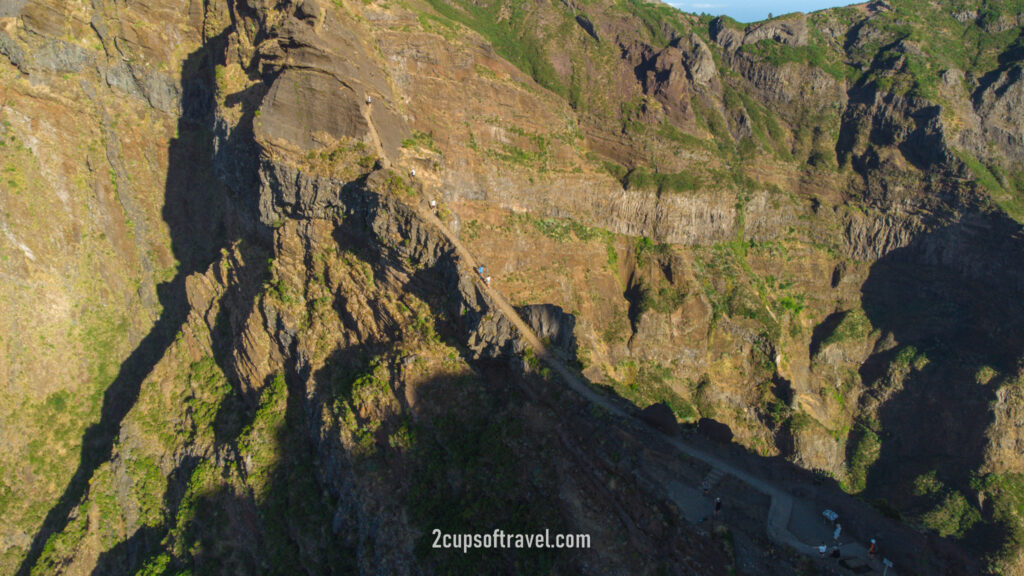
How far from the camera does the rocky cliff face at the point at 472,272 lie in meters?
30.1

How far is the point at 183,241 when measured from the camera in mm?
49094

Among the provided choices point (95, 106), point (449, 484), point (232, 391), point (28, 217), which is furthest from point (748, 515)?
point (95, 106)

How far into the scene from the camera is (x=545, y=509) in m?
24.7

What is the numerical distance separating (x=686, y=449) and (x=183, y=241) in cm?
4634

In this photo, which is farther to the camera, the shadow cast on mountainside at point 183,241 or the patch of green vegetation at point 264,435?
the shadow cast on mountainside at point 183,241

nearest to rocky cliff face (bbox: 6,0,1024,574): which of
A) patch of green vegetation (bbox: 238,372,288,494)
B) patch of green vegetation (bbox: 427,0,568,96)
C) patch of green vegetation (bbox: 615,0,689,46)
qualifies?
patch of green vegetation (bbox: 238,372,288,494)

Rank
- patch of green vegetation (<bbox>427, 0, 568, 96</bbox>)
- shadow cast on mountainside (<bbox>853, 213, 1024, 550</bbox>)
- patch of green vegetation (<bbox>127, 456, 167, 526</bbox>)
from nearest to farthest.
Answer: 1. patch of green vegetation (<bbox>127, 456, 167, 526</bbox>)
2. shadow cast on mountainside (<bbox>853, 213, 1024, 550</bbox>)
3. patch of green vegetation (<bbox>427, 0, 568, 96</bbox>)

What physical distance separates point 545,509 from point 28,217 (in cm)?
4650

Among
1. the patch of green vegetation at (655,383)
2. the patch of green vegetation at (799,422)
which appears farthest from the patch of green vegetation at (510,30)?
the patch of green vegetation at (799,422)

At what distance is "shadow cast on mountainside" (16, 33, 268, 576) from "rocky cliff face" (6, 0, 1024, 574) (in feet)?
0.96

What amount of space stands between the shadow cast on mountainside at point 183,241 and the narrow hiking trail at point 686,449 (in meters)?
18.3

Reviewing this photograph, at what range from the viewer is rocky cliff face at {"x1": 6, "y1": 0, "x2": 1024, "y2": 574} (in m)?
30.1

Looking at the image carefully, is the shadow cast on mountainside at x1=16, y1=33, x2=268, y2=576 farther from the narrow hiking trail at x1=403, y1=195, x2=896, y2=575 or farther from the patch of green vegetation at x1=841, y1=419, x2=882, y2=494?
the patch of green vegetation at x1=841, y1=419, x2=882, y2=494

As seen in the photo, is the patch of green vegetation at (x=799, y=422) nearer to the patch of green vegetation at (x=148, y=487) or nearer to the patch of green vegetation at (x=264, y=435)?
the patch of green vegetation at (x=264, y=435)
